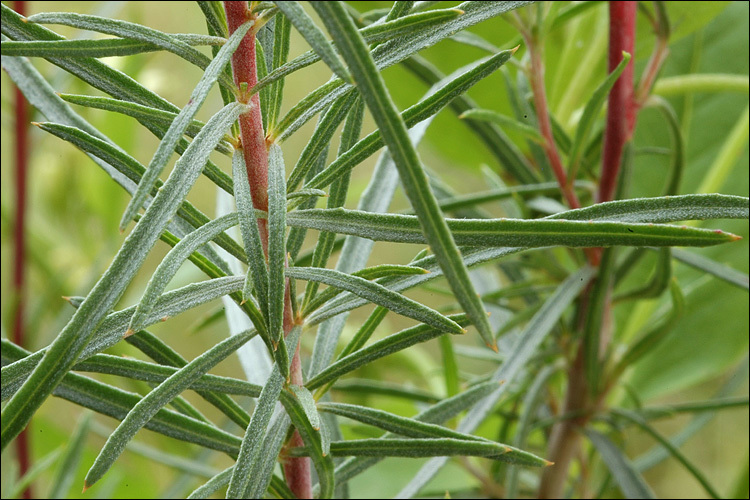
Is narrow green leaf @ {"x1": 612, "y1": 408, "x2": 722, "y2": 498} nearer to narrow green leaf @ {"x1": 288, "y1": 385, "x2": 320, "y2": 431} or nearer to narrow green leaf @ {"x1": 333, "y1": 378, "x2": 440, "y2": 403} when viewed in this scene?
narrow green leaf @ {"x1": 333, "y1": 378, "x2": 440, "y2": 403}

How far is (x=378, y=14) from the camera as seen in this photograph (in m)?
0.33

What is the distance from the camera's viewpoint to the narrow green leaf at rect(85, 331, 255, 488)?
171mm

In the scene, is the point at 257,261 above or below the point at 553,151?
below

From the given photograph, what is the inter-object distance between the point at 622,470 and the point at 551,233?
0.25 m

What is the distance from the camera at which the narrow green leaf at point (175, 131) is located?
0.14 m

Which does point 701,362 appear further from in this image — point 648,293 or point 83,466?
point 83,466

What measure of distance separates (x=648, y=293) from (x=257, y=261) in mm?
284

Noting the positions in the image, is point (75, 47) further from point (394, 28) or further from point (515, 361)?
point (515, 361)

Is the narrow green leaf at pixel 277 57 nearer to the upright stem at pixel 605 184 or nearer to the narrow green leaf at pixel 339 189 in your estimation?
the narrow green leaf at pixel 339 189

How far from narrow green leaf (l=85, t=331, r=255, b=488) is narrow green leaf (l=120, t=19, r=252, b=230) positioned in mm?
50

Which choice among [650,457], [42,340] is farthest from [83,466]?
[650,457]

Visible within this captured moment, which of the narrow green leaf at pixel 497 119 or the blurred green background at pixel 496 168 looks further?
the blurred green background at pixel 496 168

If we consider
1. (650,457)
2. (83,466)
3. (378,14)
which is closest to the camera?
(378,14)

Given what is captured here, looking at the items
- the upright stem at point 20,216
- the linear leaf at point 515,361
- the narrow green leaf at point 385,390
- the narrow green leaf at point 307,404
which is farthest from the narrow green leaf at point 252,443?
the upright stem at point 20,216
